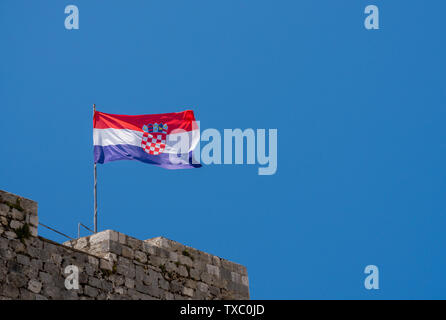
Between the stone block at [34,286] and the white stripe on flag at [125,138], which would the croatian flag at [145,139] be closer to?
the white stripe on flag at [125,138]

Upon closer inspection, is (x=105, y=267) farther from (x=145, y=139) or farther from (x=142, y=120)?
(x=142, y=120)

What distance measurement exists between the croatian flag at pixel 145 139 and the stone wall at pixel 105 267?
2.99 meters

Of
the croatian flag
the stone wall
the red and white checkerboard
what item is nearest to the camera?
the stone wall

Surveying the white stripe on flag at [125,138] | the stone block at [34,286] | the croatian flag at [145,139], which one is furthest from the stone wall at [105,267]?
the white stripe on flag at [125,138]

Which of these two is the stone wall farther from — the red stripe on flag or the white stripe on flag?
the red stripe on flag

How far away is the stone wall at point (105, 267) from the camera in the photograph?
22500mm

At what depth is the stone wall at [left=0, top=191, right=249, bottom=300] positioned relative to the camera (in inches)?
886

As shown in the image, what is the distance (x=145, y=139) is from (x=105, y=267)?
5.28m

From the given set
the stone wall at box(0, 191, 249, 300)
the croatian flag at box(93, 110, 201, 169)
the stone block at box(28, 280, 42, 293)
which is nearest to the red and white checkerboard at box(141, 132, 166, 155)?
the croatian flag at box(93, 110, 201, 169)

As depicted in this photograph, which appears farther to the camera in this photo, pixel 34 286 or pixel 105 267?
pixel 105 267

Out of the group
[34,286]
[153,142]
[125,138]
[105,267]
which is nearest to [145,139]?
[153,142]

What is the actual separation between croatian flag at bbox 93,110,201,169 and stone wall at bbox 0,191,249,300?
299 centimetres

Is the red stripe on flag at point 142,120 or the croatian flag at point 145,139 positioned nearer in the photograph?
the croatian flag at point 145,139

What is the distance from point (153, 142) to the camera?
2862 centimetres
